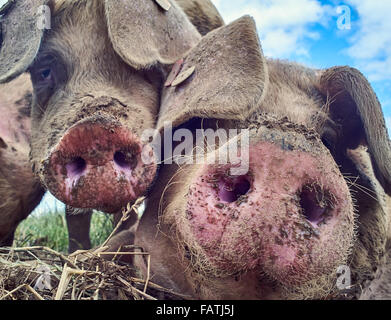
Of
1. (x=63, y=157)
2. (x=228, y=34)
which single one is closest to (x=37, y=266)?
(x=63, y=157)

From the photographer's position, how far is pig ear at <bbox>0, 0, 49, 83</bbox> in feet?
8.79

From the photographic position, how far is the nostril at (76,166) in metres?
2.10

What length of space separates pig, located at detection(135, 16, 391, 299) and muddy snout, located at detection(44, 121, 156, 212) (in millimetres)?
144

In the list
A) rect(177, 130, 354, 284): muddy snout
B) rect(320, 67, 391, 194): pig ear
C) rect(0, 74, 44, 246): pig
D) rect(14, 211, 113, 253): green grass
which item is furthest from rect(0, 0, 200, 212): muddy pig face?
rect(14, 211, 113, 253): green grass

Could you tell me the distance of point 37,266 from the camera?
2.13 meters

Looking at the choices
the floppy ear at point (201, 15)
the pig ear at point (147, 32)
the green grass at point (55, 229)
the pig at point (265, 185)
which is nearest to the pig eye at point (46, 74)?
the pig ear at point (147, 32)

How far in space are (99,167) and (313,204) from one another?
2.81 ft

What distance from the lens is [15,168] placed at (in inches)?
118

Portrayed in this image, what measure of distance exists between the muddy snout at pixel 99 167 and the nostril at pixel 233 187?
0.51 meters

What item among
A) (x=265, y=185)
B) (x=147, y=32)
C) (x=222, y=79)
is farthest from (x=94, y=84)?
(x=265, y=185)

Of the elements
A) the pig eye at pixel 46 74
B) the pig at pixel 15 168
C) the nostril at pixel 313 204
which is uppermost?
the pig eye at pixel 46 74

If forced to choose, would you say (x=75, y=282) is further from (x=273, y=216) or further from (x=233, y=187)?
(x=273, y=216)

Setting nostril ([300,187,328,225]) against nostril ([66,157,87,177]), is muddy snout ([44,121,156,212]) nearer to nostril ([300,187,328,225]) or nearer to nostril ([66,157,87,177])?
nostril ([66,157,87,177])

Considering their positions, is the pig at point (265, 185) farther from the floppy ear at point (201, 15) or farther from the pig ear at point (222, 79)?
the floppy ear at point (201, 15)
